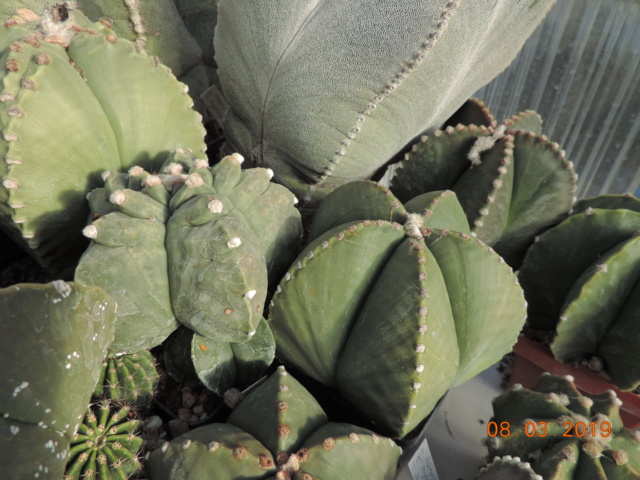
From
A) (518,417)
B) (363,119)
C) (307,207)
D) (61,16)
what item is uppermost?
(61,16)

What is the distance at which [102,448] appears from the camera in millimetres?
670

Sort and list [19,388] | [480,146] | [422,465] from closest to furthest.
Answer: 1. [19,388]
2. [422,465]
3. [480,146]

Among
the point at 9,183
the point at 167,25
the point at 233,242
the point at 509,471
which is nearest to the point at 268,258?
the point at 233,242

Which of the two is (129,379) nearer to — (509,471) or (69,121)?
(69,121)

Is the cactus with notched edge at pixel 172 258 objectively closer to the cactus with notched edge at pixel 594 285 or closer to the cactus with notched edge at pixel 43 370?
the cactus with notched edge at pixel 43 370

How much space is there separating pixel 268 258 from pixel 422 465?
0.47m

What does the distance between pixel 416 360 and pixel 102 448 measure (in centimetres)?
47

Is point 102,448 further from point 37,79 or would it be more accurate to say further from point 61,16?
point 61,16

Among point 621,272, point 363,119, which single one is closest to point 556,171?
point 621,272

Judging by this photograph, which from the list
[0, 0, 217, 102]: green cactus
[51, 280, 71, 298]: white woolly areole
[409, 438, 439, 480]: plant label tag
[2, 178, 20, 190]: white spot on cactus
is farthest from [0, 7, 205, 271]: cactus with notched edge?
[409, 438, 439, 480]: plant label tag

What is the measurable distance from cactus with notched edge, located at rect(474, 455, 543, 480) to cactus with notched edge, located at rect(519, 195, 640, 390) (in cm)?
38

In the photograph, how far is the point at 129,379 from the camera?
0.77 m

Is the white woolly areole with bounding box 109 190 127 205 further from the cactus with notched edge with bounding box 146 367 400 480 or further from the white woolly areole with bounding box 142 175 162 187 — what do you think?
the cactus with notched edge with bounding box 146 367 400 480

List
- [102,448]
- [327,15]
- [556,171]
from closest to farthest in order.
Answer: [102,448] < [327,15] < [556,171]
